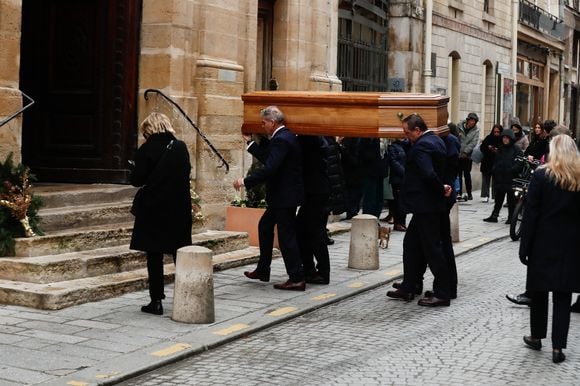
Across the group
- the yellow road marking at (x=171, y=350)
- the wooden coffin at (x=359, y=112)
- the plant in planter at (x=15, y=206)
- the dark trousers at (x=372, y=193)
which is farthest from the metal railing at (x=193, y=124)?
the yellow road marking at (x=171, y=350)

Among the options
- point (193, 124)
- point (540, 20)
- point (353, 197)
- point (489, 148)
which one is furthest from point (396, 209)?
point (540, 20)

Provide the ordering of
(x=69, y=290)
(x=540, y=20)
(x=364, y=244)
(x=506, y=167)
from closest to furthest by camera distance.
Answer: (x=69, y=290)
(x=364, y=244)
(x=506, y=167)
(x=540, y=20)

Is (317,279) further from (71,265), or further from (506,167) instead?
(506,167)

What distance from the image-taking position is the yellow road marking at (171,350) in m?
7.65

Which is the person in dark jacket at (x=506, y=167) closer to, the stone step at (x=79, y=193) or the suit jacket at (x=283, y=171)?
the stone step at (x=79, y=193)

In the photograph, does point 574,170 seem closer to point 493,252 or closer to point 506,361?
point 506,361

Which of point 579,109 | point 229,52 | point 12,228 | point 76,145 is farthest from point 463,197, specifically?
point 579,109

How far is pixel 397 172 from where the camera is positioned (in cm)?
1681

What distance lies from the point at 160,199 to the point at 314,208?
2.46 meters

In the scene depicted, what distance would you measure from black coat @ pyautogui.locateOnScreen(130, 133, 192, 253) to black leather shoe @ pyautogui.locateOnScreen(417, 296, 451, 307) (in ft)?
8.14

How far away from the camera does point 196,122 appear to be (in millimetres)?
13758

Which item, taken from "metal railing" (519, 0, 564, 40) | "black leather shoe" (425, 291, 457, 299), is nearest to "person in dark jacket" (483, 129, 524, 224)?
"black leather shoe" (425, 291, 457, 299)

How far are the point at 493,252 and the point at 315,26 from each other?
186 inches

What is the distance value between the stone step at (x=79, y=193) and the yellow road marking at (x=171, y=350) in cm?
356
